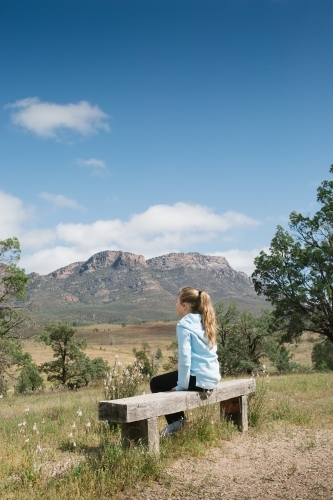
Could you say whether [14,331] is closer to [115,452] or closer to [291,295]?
[291,295]

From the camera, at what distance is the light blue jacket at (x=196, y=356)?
226 inches

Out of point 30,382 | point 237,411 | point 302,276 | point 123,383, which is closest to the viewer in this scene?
point 237,411

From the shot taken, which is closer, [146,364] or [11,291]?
[11,291]

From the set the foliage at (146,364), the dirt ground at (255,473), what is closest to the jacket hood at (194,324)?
the dirt ground at (255,473)

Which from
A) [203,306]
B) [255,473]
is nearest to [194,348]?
[203,306]

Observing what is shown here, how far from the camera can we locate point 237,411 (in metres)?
6.89

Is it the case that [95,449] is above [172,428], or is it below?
below

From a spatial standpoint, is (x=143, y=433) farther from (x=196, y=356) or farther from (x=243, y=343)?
(x=243, y=343)

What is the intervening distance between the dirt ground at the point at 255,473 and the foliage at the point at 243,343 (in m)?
29.5

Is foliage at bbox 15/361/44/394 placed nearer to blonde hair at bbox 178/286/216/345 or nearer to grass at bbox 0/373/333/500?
grass at bbox 0/373/333/500

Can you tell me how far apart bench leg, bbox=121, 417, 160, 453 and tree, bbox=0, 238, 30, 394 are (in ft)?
58.5

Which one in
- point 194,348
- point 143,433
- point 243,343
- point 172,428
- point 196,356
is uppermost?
point 194,348

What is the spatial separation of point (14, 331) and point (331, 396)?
682 inches

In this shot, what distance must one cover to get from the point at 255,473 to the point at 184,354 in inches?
62.7
